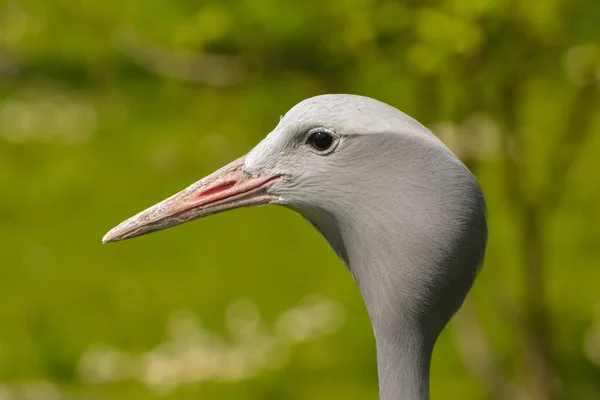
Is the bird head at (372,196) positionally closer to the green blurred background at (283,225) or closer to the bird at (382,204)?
the bird at (382,204)

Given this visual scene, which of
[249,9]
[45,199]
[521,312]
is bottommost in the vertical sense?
[521,312]

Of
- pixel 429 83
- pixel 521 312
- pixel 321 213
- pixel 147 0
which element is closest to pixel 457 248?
pixel 321 213

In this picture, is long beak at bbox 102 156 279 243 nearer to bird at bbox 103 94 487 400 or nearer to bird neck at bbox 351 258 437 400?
bird at bbox 103 94 487 400

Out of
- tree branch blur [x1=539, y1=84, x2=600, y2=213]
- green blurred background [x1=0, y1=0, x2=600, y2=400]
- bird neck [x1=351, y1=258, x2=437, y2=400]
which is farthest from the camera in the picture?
tree branch blur [x1=539, y1=84, x2=600, y2=213]

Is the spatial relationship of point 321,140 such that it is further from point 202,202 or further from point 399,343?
point 399,343

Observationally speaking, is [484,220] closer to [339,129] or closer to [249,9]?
[339,129]

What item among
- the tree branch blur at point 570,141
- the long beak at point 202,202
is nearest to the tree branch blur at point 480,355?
the tree branch blur at point 570,141

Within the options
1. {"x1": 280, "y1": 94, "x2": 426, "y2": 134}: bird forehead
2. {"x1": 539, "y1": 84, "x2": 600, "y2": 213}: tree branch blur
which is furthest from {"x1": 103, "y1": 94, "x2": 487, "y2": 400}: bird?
{"x1": 539, "y1": 84, "x2": 600, "y2": 213}: tree branch blur

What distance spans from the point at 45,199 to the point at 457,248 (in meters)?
8.95

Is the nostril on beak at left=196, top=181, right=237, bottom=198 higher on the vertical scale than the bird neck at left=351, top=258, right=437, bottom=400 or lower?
higher

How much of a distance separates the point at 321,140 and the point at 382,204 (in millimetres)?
248

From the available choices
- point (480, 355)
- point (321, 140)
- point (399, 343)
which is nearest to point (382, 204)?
point (321, 140)

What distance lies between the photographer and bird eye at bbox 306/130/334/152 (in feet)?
8.93

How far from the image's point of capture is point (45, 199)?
10961 mm
